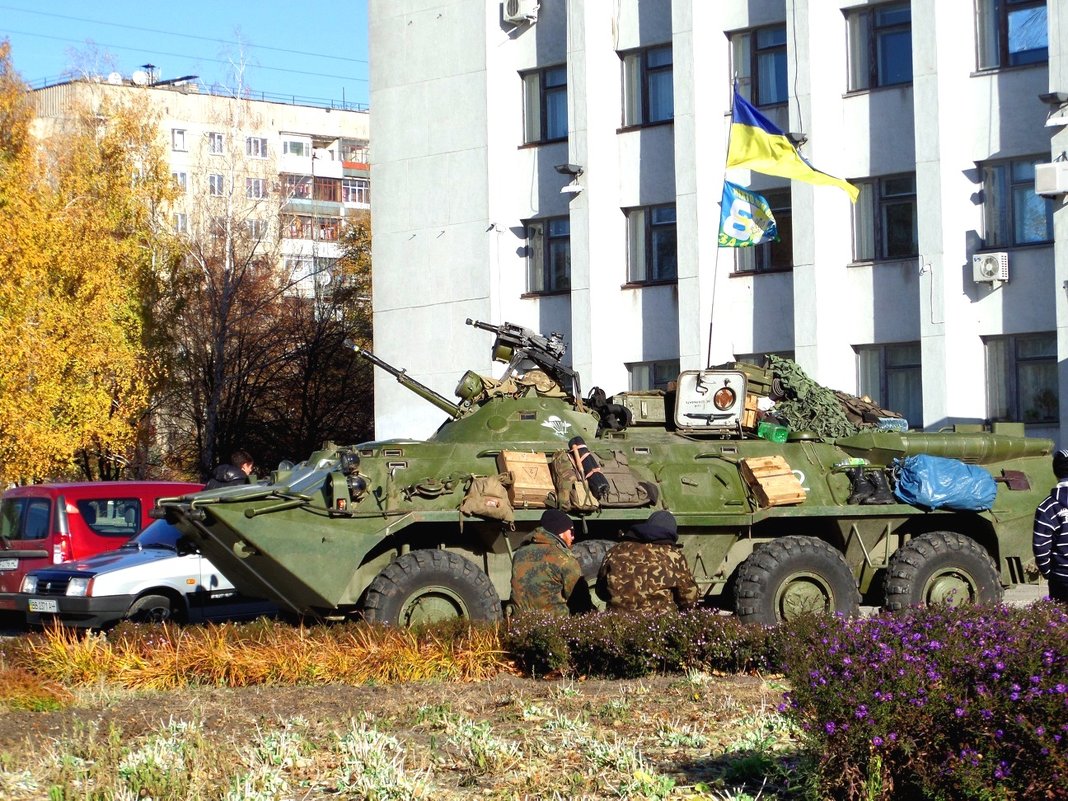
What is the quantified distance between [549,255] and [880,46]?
6.66 metres

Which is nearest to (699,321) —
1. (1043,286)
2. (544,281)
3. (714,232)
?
(714,232)

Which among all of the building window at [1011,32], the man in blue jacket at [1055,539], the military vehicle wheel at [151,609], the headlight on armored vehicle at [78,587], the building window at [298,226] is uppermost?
the building window at [298,226]

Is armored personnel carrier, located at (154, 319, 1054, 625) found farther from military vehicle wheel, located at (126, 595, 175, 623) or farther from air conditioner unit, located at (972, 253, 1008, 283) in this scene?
air conditioner unit, located at (972, 253, 1008, 283)

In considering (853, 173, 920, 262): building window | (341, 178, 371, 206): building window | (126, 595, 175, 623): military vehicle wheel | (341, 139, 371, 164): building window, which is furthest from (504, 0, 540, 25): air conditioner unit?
(341, 139, 371, 164): building window

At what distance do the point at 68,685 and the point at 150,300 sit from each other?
78.1 ft

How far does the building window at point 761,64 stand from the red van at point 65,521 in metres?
11.7

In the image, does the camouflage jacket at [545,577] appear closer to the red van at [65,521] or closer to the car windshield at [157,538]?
the car windshield at [157,538]

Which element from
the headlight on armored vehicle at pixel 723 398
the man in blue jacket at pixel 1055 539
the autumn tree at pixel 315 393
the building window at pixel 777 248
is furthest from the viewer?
the autumn tree at pixel 315 393

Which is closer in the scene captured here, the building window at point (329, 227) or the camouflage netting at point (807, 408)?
the camouflage netting at point (807, 408)

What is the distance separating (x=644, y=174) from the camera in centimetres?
2536

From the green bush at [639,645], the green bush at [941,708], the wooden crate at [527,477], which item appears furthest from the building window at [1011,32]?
the green bush at [941,708]

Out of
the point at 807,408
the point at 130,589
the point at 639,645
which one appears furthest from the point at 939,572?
the point at 130,589

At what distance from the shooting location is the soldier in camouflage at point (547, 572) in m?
11.2

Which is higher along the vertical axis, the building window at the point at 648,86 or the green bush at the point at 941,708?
the building window at the point at 648,86
